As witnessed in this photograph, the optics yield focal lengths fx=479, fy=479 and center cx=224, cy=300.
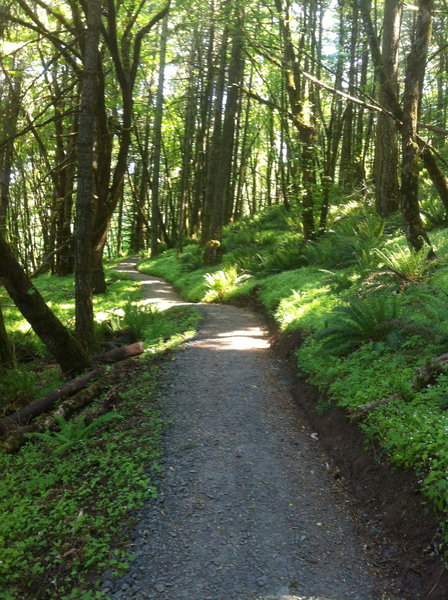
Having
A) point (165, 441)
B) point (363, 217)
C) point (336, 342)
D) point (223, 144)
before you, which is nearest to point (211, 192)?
point (223, 144)

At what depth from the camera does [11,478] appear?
15.2 ft

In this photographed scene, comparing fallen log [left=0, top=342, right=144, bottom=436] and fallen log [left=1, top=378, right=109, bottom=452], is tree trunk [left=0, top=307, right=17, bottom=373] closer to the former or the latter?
fallen log [left=0, top=342, right=144, bottom=436]

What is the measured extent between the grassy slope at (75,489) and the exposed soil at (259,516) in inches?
7.5

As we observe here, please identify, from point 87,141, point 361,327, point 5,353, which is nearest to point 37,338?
point 5,353

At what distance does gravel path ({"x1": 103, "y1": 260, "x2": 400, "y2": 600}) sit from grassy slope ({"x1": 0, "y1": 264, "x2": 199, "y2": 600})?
19cm

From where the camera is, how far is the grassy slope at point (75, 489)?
10.5ft

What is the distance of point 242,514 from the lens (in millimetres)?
3752

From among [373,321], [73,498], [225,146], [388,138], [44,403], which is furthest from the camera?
[225,146]

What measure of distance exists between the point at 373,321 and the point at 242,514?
3301 mm

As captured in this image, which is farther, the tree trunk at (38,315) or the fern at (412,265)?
the fern at (412,265)

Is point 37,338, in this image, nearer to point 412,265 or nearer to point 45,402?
point 45,402

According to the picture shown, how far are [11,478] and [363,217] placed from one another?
10.5 m

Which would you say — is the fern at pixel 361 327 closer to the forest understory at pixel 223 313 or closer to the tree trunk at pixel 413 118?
the forest understory at pixel 223 313

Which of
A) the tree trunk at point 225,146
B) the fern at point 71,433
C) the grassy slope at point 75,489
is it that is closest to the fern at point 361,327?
the grassy slope at point 75,489
